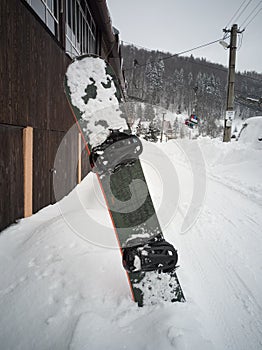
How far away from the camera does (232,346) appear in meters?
1.22

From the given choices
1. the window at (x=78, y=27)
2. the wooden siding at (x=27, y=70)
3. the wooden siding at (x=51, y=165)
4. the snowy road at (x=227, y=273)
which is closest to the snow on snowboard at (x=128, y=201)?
the snowy road at (x=227, y=273)

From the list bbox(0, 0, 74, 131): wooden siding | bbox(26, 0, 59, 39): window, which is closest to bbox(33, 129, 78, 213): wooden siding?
bbox(0, 0, 74, 131): wooden siding

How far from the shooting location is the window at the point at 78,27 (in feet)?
15.4

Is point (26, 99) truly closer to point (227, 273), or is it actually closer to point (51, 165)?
point (51, 165)

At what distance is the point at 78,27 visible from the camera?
5.19m

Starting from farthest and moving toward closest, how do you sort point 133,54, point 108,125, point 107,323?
point 133,54 < point 108,125 < point 107,323

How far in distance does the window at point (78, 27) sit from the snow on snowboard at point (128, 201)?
446cm

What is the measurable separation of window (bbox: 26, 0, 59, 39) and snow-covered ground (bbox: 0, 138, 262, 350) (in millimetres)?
3519

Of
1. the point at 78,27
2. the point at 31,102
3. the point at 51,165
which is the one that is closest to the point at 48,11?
the point at 78,27

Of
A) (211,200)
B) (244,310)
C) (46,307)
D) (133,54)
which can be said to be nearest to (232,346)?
(244,310)

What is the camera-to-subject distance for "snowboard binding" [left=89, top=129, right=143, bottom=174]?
1.28 meters

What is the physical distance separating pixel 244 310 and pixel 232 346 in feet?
1.23

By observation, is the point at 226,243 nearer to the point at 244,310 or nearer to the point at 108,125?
the point at 244,310

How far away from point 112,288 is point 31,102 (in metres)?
2.91
